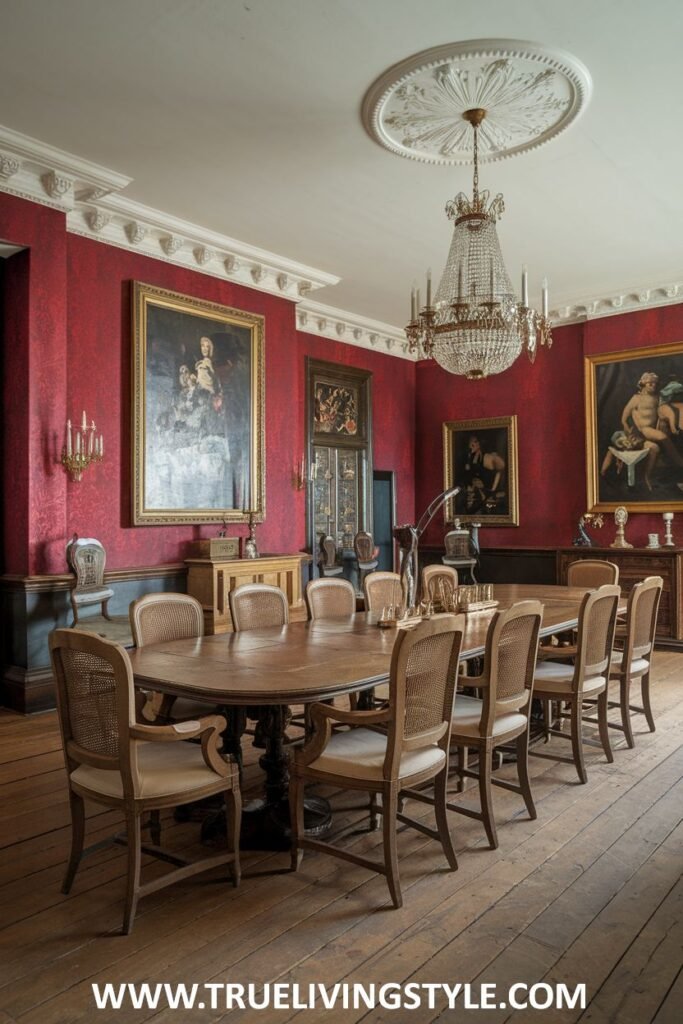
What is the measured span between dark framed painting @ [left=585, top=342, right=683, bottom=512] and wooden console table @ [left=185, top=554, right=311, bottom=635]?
3.94m

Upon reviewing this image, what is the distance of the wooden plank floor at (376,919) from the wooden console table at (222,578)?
291 centimetres

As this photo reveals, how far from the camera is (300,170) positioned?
5.43 meters

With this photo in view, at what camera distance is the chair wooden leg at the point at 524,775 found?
3439 millimetres

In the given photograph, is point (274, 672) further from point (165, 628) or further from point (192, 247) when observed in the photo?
point (192, 247)

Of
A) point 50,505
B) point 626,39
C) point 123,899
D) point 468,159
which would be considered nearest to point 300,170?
point 468,159

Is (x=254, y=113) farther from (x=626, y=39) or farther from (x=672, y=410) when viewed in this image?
(x=672, y=410)

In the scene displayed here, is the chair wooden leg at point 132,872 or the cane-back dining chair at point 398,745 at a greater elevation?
the cane-back dining chair at point 398,745

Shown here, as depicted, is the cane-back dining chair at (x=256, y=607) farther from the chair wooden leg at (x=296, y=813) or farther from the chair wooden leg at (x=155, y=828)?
the chair wooden leg at (x=296, y=813)

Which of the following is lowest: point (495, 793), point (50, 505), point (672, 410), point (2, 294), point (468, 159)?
point (495, 793)

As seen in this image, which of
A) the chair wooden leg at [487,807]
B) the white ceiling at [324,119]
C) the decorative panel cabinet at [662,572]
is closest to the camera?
the chair wooden leg at [487,807]

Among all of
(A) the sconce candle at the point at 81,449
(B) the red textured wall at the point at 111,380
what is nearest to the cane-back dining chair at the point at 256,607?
(A) the sconce candle at the point at 81,449

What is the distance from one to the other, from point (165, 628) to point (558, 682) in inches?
83.4

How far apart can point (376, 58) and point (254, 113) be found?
93cm

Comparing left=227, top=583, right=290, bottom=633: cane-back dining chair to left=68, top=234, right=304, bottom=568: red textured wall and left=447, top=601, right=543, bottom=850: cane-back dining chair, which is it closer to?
left=447, top=601, right=543, bottom=850: cane-back dining chair
